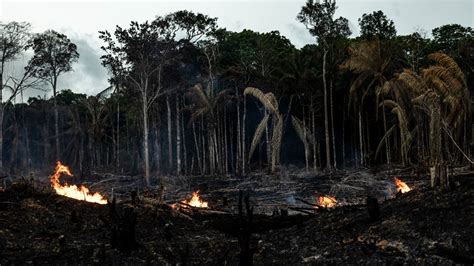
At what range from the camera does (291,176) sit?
29.0 metres

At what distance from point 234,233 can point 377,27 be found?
29.1m

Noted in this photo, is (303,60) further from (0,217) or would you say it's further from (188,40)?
(0,217)

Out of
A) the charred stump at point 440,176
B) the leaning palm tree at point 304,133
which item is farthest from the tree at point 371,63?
the charred stump at point 440,176

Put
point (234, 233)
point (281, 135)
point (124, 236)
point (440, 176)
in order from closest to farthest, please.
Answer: point (124, 236), point (440, 176), point (234, 233), point (281, 135)

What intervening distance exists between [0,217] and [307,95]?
27.7 m

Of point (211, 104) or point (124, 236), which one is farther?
point (211, 104)

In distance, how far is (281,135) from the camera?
103 feet

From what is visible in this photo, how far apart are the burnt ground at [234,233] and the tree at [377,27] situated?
26.5m

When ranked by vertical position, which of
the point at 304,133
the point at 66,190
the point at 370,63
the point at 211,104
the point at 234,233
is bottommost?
the point at 234,233

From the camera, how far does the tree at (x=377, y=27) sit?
124 ft

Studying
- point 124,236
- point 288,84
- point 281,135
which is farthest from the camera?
point 288,84

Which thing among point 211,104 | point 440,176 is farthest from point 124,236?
point 211,104

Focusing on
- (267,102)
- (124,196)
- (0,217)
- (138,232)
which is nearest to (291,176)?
(267,102)

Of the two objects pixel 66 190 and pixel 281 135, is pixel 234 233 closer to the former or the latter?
pixel 66 190
